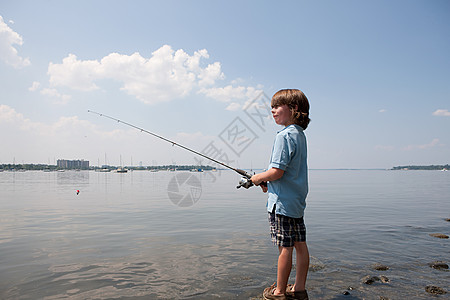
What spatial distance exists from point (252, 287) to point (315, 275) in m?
1.10

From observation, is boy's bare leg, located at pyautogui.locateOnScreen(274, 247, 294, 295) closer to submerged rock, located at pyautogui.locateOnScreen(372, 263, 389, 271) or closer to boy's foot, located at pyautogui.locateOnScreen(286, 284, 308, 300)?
boy's foot, located at pyautogui.locateOnScreen(286, 284, 308, 300)

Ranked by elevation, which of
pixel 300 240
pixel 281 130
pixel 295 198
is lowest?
pixel 300 240

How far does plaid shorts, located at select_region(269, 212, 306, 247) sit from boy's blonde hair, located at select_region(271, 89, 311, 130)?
1064 millimetres

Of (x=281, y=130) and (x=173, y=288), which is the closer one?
(x=281, y=130)

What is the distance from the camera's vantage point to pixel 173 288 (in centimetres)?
389

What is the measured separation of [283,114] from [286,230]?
1.30 meters

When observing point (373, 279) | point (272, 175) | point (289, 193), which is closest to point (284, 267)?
point (289, 193)

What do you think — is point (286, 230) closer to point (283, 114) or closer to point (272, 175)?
point (272, 175)

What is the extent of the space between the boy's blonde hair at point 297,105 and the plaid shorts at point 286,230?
3.49 ft

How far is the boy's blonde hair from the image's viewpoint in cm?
328

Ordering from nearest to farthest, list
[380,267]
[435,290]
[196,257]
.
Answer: [435,290], [380,267], [196,257]

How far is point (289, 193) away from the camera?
3.13 m

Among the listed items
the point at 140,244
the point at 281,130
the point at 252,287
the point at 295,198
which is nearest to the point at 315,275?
the point at 252,287

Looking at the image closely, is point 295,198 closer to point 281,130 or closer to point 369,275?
point 281,130
